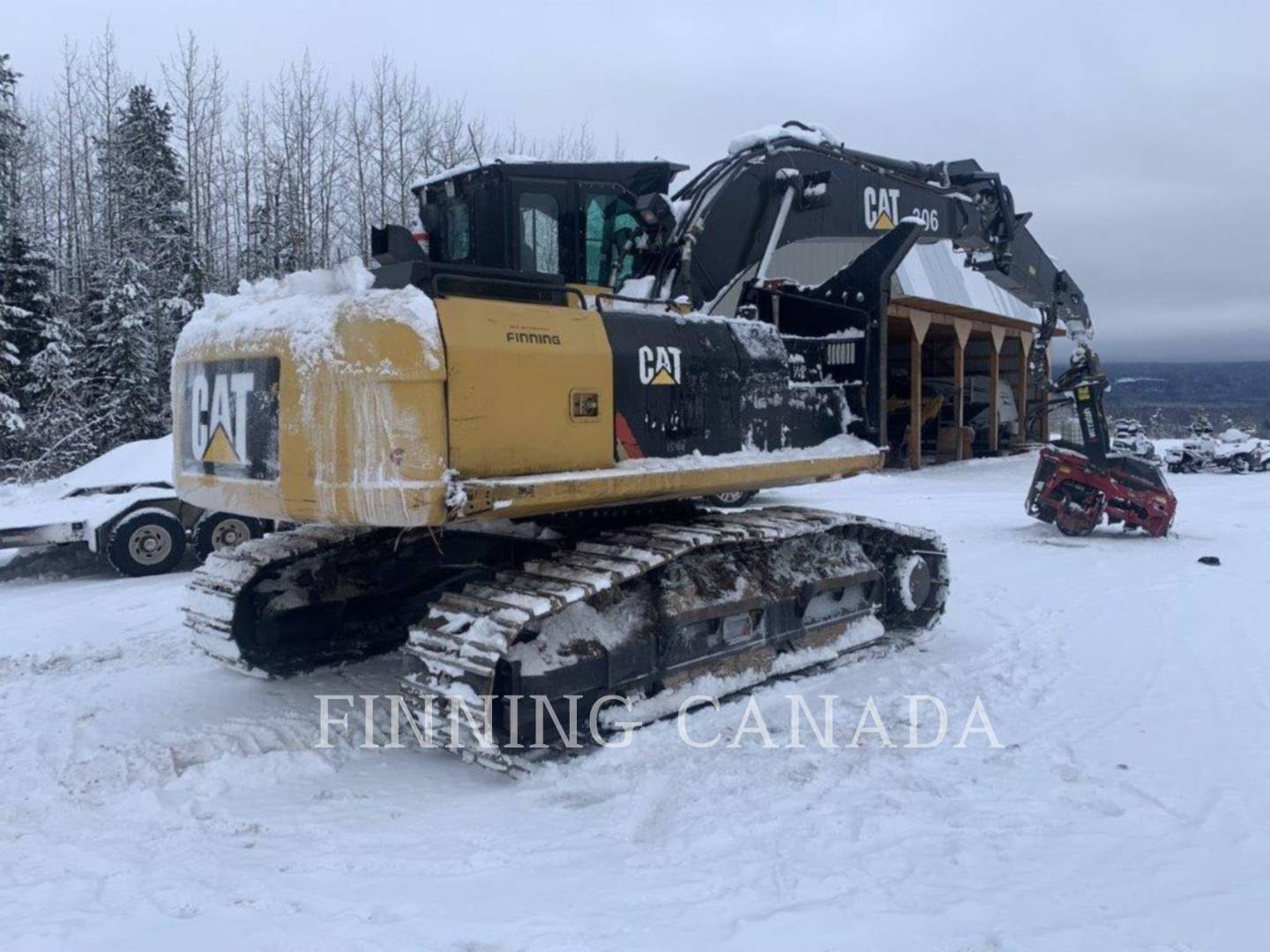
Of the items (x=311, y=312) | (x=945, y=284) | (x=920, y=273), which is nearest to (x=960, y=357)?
(x=945, y=284)

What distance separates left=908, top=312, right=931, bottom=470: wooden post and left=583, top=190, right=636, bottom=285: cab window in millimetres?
13860

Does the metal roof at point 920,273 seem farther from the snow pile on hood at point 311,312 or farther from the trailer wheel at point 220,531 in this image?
the snow pile on hood at point 311,312

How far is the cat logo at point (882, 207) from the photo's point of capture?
6.79 meters

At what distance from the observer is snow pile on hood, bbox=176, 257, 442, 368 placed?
3.93 m

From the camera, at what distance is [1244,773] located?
4.13m

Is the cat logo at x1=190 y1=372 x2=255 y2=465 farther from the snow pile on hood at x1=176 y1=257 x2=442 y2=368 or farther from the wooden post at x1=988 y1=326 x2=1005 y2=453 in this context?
the wooden post at x1=988 y1=326 x2=1005 y2=453

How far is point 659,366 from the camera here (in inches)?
194

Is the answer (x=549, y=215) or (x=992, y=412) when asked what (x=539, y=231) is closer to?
(x=549, y=215)

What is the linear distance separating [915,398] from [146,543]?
1419 cm

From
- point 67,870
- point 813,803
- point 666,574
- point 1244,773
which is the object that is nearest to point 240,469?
point 67,870

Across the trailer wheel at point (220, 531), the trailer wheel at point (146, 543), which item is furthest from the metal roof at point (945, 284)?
the trailer wheel at point (146, 543)

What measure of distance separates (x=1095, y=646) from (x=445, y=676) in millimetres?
4300

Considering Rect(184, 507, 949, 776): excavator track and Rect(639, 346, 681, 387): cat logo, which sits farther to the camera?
Rect(639, 346, 681, 387): cat logo

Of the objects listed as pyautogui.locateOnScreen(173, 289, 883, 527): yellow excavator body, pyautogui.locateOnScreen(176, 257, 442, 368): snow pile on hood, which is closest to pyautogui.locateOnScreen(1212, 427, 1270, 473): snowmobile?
pyautogui.locateOnScreen(173, 289, 883, 527): yellow excavator body
